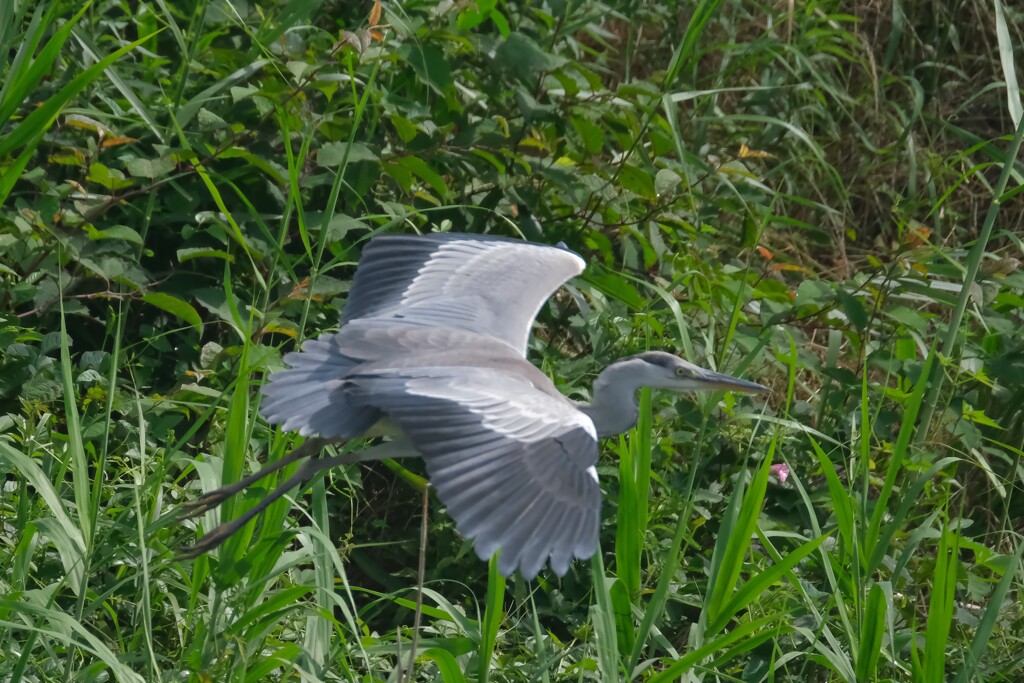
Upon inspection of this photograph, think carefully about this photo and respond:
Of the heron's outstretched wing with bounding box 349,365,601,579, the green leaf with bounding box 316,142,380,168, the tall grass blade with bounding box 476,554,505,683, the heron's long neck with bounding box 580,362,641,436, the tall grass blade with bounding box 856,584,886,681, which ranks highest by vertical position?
the green leaf with bounding box 316,142,380,168

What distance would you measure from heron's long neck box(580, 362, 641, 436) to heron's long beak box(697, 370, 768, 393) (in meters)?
0.16

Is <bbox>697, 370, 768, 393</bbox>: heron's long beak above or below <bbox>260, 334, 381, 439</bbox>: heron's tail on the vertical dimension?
below

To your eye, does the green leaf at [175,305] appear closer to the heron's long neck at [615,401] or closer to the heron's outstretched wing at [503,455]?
the heron's outstretched wing at [503,455]

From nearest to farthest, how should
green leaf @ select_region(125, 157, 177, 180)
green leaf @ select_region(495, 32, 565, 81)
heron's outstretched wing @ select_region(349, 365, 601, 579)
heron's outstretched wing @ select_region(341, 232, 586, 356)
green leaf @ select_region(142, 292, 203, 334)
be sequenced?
1. heron's outstretched wing @ select_region(349, 365, 601, 579)
2. heron's outstretched wing @ select_region(341, 232, 586, 356)
3. green leaf @ select_region(142, 292, 203, 334)
4. green leaf @ select_region(125, 157, 177, 180)
5. green leaf @ select_region(495, 32, 565, 81)

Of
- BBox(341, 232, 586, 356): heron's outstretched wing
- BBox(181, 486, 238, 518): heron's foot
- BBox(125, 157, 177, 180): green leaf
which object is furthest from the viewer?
BBox(125, 157, 177, 180): green leaf

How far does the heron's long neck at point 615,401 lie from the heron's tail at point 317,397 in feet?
1.85

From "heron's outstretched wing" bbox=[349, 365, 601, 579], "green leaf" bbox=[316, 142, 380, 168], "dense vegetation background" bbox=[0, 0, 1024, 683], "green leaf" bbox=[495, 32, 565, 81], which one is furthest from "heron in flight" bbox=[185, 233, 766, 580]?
"green leaf" bbox=[495, 32, 565, 81]

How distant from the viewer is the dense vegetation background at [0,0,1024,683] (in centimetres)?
269

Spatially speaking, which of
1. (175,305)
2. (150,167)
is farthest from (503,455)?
(150,167)

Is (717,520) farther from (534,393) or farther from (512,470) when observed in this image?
(512,470)

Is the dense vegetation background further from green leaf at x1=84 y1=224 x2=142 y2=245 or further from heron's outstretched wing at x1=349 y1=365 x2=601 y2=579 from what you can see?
heron's outstretched wing at x1=349 y1=365 x2=601 y2=579

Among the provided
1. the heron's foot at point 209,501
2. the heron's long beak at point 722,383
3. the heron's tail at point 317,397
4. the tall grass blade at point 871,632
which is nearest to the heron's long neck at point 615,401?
the heron's long beak at point 722,383

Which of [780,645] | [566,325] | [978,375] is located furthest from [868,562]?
[566,325]

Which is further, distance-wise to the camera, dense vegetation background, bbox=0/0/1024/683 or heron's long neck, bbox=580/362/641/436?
heron's long neck, bbox=580/362/641/436
